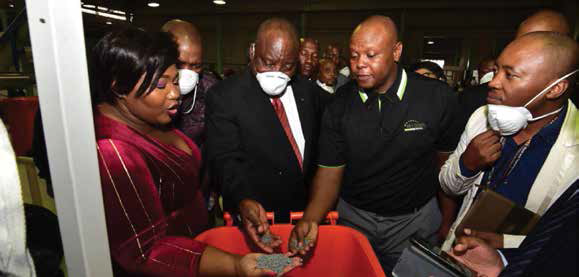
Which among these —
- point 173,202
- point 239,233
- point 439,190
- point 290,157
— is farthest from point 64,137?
point 439,190

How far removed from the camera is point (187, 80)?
180 centimetres

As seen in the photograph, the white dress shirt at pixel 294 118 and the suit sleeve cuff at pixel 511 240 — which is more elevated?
the white dress shirt at pixel 294 118

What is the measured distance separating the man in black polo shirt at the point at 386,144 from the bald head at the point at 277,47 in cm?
32

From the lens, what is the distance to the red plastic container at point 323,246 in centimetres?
116

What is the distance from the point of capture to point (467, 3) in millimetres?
7879

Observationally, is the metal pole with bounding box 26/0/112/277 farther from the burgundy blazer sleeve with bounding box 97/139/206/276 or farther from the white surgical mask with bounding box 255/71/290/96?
the white surgical mask with bounding box 255/71/290/96

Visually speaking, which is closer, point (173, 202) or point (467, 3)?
point (173, 202)

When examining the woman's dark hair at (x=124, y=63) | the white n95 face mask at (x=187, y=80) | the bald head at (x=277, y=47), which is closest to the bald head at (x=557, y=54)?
the bald head at (x=277, y=47)

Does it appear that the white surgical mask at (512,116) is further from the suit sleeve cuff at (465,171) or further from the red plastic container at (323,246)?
the red plastic container at (323,246)

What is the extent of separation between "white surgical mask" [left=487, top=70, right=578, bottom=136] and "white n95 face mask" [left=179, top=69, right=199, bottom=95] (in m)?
1.49

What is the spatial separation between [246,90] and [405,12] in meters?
8.30

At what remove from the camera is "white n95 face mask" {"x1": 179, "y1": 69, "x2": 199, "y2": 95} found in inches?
70.4

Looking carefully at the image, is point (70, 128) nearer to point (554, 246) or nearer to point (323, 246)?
point (554, 246)

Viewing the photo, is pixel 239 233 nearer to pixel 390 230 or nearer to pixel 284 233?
pixel 284 233
